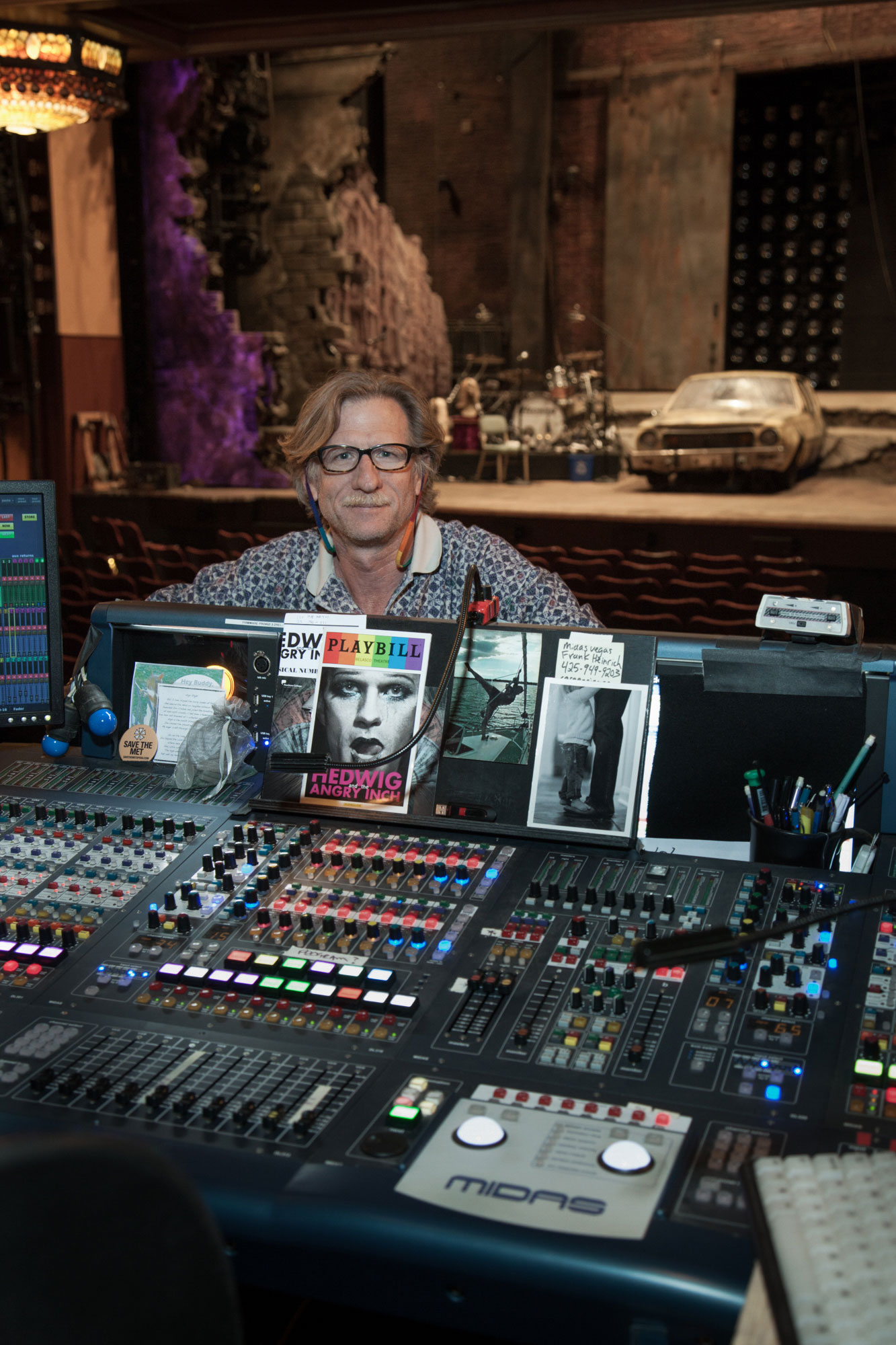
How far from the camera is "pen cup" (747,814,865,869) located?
1504 mm

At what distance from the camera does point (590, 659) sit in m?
1.64

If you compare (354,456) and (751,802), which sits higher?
(354,456)

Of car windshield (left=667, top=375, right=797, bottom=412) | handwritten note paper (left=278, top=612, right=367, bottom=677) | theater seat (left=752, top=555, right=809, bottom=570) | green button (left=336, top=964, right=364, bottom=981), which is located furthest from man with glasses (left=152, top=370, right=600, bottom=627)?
car windshield (left=667, top=375, right=797, bottom=412)

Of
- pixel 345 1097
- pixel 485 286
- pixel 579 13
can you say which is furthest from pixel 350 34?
pixel 345 1097

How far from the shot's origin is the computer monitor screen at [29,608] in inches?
75.7

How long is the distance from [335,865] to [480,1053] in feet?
1.44

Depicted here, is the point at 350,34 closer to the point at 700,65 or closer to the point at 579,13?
the point at 579,13

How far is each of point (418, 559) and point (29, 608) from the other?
2.47 feet

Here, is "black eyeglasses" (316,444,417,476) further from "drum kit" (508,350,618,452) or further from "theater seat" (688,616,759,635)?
"drum kit" (508,350,618,452)

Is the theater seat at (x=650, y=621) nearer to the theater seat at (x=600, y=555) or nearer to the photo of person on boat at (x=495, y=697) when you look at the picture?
the theater seat at (x=600, y=555)

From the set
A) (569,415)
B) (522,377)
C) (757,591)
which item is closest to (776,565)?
(757,591)

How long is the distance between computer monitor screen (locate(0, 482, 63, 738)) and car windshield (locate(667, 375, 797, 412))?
9195 mm

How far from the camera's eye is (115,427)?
10102 millimetres

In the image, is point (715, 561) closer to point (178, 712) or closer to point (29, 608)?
point (178, 712)
